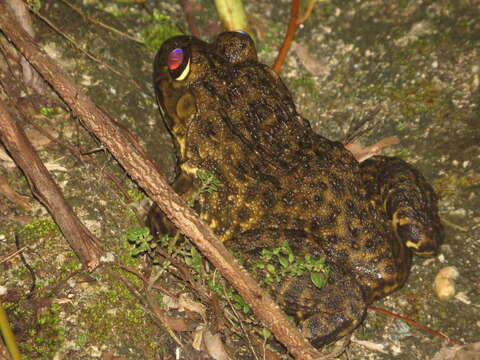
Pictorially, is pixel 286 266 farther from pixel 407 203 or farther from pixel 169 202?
pixel 407 203

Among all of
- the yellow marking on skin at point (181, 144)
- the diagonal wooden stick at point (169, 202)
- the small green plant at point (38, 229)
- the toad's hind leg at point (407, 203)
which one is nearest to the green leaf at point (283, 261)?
the diagonal wooden stick at point (169, 202)

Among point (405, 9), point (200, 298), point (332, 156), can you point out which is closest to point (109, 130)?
point (200, 298)

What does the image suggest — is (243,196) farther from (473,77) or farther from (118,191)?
(473,77)

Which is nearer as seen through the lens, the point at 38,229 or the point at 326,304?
the point at 326,304

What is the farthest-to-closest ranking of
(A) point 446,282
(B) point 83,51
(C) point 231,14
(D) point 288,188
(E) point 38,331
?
1. (C) point 231,14
2. (B) point 83,51
3. (A) point 446,282
4. (D) point 288,188
5. (E) point 38,331

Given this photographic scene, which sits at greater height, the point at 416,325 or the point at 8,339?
the point at 416,325

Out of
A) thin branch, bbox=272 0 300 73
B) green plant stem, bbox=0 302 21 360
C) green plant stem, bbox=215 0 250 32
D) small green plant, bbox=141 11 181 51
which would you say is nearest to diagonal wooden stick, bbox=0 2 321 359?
green plant stem, bbox=0 302 21 360

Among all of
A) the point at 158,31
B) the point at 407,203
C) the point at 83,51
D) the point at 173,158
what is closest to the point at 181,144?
the point at 173,158
